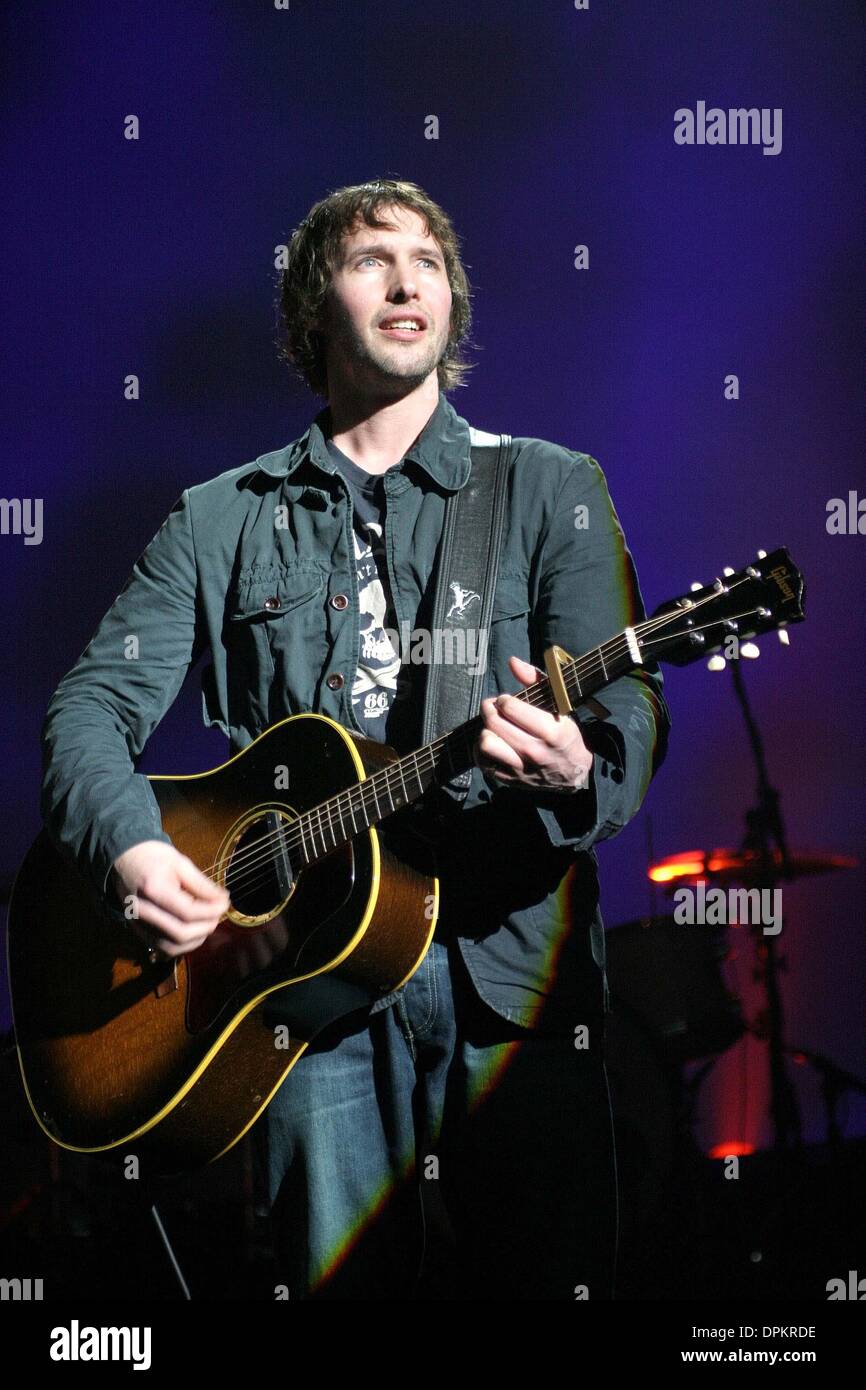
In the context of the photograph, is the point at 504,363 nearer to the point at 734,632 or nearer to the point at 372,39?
the point at 372,39

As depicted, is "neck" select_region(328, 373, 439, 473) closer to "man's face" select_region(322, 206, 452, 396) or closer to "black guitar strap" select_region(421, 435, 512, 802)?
"man's face" select_region(322, 206, 452, 396)

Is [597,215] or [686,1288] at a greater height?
[597,215]

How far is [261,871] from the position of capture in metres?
2.08

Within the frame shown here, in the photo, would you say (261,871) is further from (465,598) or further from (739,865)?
(739,865)

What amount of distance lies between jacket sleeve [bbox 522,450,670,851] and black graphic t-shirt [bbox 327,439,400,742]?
0.26 meters

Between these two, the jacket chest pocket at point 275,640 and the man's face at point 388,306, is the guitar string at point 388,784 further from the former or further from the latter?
the man's face at point 388,306

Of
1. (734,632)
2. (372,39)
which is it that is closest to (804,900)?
(734,632)

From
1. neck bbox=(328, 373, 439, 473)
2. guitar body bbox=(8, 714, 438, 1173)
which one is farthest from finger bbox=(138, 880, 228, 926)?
neck bbox=(328, 373, 439, 473)

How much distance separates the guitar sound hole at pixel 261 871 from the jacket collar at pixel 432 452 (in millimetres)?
670

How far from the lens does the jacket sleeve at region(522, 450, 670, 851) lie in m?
1.86

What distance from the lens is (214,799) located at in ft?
7.24

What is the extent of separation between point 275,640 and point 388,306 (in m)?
0.67

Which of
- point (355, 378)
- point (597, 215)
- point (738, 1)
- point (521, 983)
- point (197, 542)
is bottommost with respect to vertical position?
point (521, 983)

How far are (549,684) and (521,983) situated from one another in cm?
47
